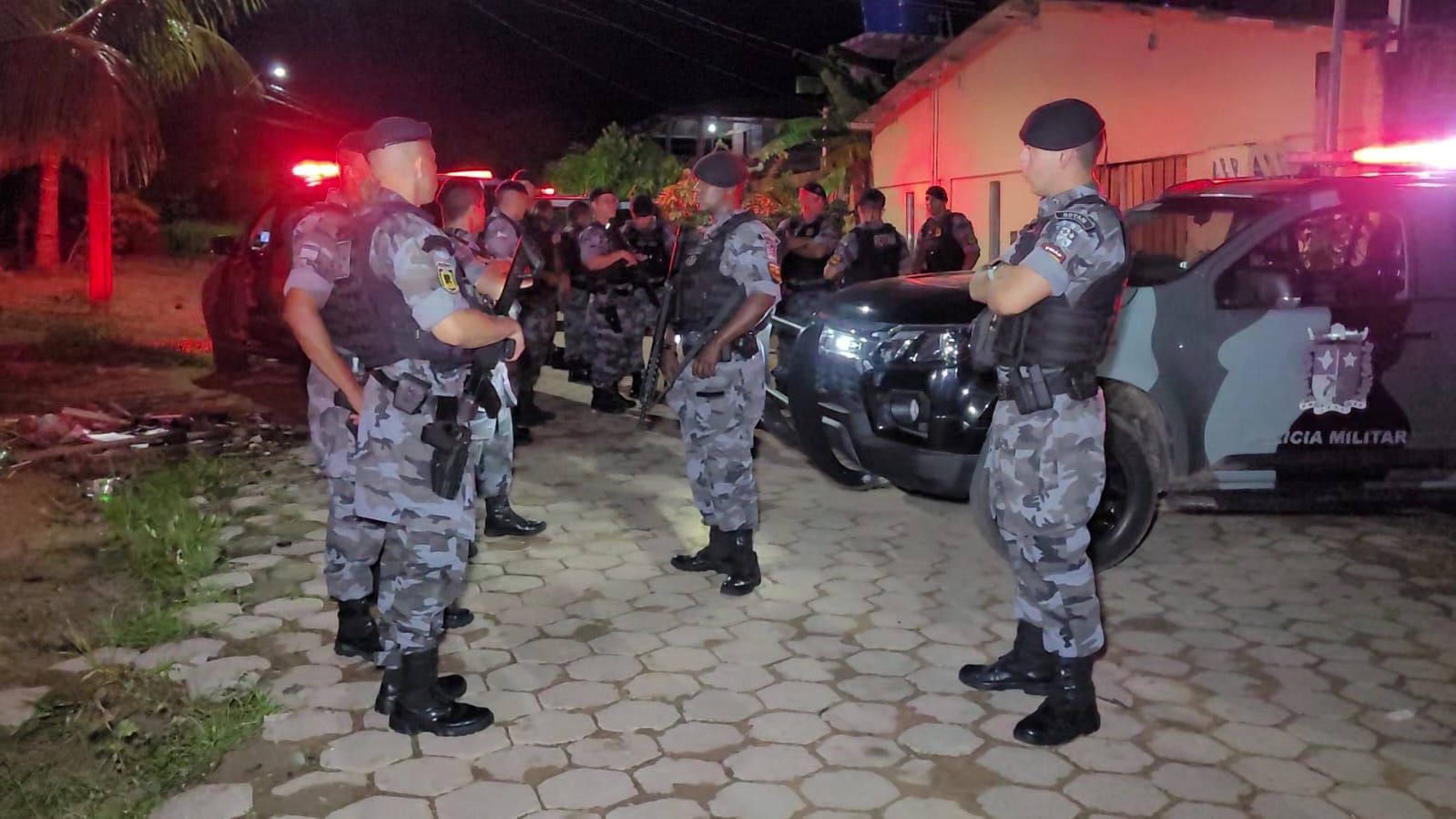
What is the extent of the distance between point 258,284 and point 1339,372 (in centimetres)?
745

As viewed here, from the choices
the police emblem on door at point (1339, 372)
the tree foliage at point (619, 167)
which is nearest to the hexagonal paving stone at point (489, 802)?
the police emblem on door at point (1339, 372)

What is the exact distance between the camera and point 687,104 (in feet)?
124

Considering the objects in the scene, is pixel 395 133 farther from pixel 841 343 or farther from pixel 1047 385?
pixel 841 343

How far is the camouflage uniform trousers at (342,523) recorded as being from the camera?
3.79 metres

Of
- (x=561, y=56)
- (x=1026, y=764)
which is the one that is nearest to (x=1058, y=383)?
(x=1026, y=764)

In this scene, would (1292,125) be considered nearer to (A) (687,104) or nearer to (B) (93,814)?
(B) (93,814)

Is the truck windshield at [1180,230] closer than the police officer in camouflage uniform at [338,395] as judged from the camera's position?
No

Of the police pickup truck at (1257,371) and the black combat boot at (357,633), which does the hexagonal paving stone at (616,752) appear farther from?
the police pickup truck at (1257,371)

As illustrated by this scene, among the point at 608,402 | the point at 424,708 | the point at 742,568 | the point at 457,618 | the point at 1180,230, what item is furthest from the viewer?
the point at 608,402

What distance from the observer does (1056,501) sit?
10.8 feet

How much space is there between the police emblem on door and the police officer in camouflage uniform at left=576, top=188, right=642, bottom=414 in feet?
16.4

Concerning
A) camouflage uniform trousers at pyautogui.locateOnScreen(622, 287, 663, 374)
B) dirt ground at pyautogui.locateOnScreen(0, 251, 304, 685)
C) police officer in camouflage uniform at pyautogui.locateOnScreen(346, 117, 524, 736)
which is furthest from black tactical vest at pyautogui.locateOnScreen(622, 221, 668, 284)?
police officer in camouflage uniform at pyautogui.locateOnScreen(346, 117, 524, 736)

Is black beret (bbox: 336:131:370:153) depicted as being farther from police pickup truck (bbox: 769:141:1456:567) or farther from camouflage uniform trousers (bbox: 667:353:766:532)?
police pickup truck (bbox: 769:141:1456:567)

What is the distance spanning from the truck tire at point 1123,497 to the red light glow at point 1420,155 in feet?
7.26
